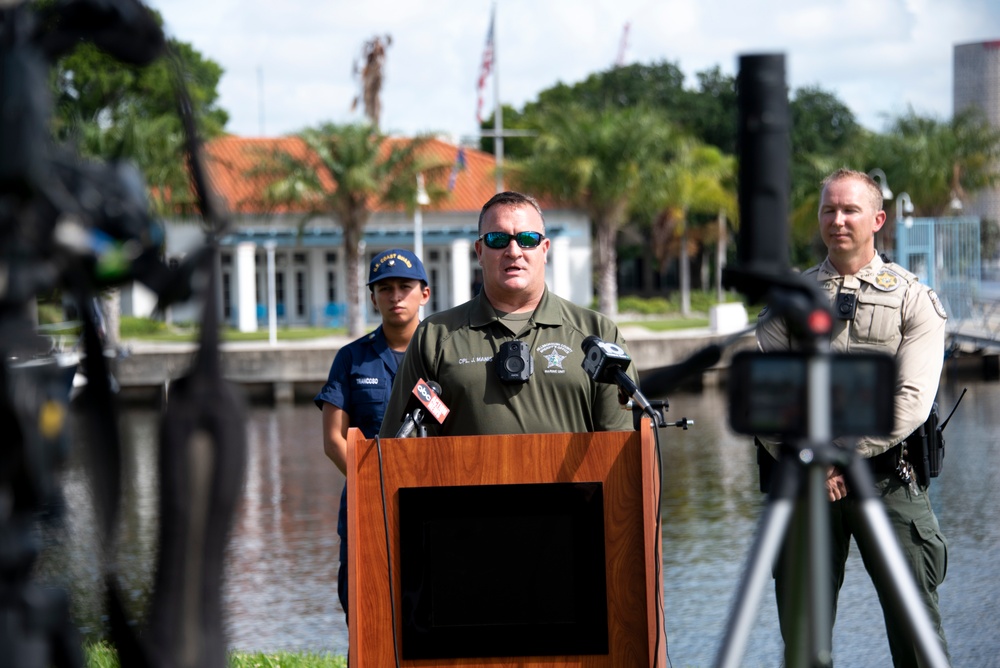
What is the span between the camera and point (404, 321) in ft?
19.5

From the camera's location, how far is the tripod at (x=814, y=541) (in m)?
2.04

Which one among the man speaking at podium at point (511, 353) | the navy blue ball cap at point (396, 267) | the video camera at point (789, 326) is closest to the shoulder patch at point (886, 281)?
the man speaking at podium at point (511, 353)

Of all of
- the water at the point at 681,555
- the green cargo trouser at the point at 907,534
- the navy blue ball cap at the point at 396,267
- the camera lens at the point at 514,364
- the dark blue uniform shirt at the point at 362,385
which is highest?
the navy blue ball cap at the point at 396,267

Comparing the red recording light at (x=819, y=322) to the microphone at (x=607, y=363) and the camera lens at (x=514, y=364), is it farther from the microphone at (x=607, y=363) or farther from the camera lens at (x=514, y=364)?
the camera lens at (x=514, y=364)

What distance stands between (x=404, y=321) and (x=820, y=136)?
71130mm

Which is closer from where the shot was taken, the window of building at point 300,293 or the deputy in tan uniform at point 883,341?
the deputy in tan uniform at point 883,341

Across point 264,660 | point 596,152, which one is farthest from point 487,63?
point 264,660

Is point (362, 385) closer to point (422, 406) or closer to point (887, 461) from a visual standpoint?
point (422, 406)

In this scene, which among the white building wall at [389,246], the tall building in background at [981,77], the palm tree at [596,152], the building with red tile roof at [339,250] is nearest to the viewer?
the palm tree at [596,152]

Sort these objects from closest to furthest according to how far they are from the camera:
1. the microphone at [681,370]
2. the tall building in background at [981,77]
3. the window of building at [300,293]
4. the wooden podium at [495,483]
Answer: the microphone at [681,370] → the wooden podium at [495,483] → the window of building at [300,293] → the tall building in background at [981,77]

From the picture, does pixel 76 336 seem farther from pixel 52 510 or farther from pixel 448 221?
pixel 448 221

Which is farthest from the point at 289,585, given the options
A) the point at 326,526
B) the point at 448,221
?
the point at 448,221

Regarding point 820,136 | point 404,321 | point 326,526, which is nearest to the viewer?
point 404,321

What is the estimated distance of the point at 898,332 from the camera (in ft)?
16.1
